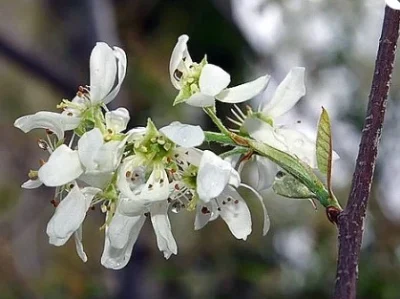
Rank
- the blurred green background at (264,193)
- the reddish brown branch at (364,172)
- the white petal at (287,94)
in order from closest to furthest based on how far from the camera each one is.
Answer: the reddish brown branch at (364,172) → the white petal at (287,94) → the blurred green background at (264,193)

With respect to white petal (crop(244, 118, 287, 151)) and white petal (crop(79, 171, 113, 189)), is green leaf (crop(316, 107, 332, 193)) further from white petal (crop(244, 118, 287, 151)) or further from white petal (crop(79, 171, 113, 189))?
white petal (crop(79, 171, 113, 189))

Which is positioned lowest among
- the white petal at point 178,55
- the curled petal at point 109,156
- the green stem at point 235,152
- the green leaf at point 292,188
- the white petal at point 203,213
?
the curled petal at point 109,156

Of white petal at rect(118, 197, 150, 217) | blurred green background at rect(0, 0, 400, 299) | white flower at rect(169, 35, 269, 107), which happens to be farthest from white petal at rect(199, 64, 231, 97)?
blurred green background at rect(0, 0, 400, 299)

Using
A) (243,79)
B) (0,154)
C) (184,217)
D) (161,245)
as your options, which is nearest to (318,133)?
(161,245)

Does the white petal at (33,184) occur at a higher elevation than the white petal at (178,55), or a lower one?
lower

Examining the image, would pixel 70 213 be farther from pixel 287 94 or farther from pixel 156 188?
pixel 287 94

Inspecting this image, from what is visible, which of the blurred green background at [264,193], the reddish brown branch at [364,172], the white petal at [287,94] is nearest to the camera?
the reddish brown branch at [364,172]

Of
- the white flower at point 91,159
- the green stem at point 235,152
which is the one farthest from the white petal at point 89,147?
the green stem at point 235,152

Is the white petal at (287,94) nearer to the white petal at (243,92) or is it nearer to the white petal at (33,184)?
the white petal at (243,92)

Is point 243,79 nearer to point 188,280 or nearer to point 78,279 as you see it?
point 188,280

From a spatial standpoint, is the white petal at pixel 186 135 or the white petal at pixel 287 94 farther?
the white petal at pixel 287 94
